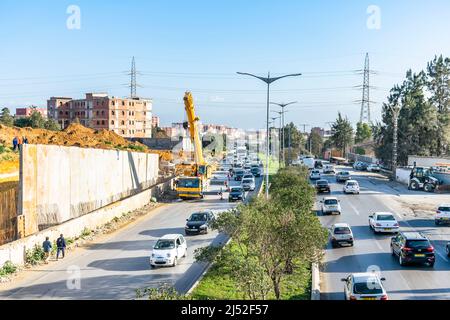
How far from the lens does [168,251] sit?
23328mm

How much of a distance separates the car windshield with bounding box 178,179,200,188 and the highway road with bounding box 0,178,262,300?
14.8 m

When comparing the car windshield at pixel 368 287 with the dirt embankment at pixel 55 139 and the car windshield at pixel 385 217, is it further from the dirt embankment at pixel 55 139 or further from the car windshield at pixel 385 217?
the dirt embankment at pixel 55 139

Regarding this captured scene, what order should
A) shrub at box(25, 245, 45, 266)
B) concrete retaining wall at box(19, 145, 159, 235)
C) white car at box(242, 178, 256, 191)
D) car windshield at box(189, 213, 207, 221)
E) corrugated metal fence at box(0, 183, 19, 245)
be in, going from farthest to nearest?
white car at box(242, 178, 256, 191), car windshield at box(189, 213, 207, 221), concrete retaining wall at box(19, 145, 159, 235), corrugated metal fence at box(0, 183, 19, 245), shrub at box(25, 245, 45, 266)

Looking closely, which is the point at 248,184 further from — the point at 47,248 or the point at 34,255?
the point at 34,255

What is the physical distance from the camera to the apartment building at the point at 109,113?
11638cm

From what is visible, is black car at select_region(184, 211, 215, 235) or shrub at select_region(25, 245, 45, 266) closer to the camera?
shrub at select_region(25, 245, 45, 266)

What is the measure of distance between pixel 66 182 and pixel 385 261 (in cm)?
1915

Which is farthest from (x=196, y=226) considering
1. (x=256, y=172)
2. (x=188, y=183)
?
(x=256, y=172)

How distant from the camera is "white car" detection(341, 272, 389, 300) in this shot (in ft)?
49.4

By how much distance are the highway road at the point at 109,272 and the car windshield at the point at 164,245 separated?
0.88 metres

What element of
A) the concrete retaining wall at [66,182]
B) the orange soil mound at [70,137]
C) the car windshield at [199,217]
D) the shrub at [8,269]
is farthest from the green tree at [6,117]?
the shrub at [8,269]

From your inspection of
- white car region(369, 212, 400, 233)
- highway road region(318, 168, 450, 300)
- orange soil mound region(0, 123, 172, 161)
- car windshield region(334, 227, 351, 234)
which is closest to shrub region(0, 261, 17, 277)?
highway road region(318, 168, 450, 300)

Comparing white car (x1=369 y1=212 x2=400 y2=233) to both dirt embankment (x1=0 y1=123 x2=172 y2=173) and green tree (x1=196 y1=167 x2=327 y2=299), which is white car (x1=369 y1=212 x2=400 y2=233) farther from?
dirt embankment (x1=0 y1=123 x2=172 y2=173)
